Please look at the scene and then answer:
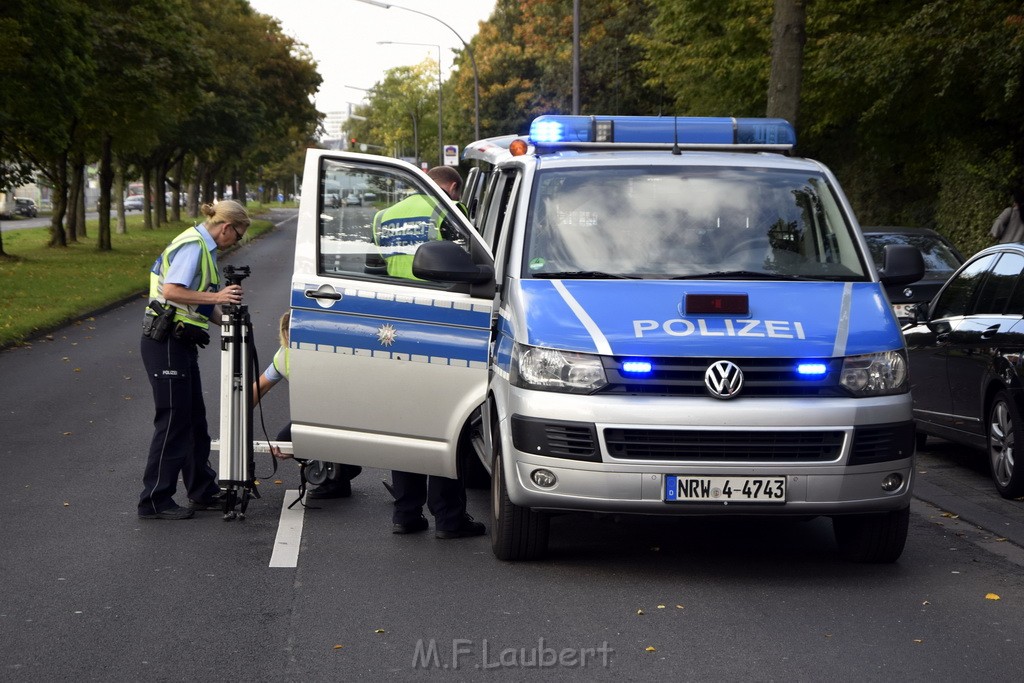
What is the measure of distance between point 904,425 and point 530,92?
216 feet

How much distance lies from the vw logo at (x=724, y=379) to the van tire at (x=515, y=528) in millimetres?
1099

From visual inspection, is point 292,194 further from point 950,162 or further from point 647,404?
point 647,404

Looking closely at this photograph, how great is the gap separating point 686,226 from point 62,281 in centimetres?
2189

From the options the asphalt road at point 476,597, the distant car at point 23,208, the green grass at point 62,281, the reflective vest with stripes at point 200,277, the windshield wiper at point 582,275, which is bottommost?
the distant car at point 23,208

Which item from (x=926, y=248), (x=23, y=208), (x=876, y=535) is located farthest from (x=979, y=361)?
(x=23, y=208)

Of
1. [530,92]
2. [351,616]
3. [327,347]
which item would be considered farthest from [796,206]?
[530,92]

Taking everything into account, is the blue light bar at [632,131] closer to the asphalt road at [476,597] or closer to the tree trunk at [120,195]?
the asphalt road at [476,597]

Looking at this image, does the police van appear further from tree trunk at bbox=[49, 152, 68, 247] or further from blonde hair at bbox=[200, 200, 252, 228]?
tree trunk at bbox=[49, 152, 68, 247]

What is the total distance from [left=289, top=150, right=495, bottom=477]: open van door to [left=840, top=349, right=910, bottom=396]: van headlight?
1.76 metres

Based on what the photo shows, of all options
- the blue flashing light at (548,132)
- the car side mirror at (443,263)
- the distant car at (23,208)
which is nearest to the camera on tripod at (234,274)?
the car side mirror at (443,263)

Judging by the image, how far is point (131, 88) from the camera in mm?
→ 32938

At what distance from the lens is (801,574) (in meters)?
6.53

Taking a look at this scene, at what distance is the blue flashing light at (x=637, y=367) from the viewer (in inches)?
239

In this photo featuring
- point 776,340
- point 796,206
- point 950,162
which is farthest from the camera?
point 950,162
